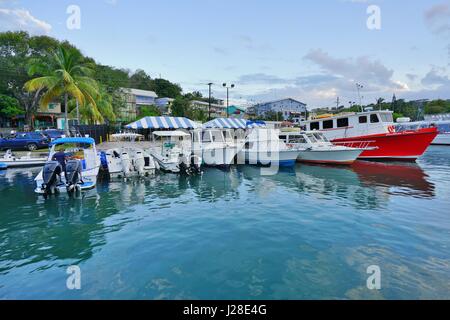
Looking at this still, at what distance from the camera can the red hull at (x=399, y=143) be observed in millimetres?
20859

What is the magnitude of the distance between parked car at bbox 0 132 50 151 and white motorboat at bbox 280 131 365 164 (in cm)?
2132

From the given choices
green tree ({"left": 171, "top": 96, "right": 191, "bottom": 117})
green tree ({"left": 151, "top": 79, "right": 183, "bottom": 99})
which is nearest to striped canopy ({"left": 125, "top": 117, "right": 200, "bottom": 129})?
green tree ({"left": 171, "top": 96, "right": 191, "bottom": 117})

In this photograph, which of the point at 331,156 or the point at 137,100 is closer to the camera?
the point at 331,156

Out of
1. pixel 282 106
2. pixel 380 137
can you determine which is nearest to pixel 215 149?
pixel 380 137

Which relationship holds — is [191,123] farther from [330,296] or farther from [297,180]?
[330,296]

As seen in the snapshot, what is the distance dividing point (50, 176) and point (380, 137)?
2208 cm

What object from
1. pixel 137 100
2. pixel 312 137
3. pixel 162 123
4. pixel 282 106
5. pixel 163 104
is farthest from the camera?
pixel 282 106

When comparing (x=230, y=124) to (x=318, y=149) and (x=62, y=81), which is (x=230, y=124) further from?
(x=62, y=81)

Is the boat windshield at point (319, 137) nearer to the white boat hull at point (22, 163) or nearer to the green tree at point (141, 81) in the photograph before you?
the white boat hull at point (22, 163)

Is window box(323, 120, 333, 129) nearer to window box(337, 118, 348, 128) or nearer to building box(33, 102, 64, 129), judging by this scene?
window box(337, 118, 348, 128)

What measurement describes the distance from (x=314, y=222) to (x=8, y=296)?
25.1 ft

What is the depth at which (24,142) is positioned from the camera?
23.8 metres

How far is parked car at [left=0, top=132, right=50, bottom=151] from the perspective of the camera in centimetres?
2361
